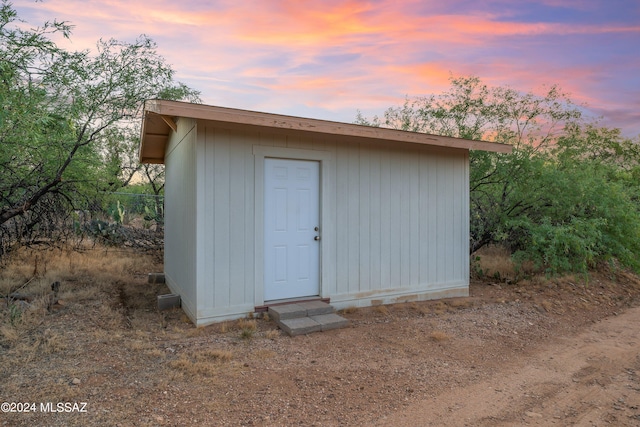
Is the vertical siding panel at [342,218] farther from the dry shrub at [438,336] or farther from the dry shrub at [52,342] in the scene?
the dry shrub at [52,342]

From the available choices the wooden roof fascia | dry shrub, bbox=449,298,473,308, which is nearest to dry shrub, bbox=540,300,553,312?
dry shrub, bbox=449,298,473,308

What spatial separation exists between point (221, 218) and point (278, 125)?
1355 mm

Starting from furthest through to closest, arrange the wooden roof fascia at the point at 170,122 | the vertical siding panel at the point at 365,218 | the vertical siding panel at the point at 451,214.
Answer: the vertical siding panel at the point at 451,214 → the vertical siding panel at the point at 365,218 → the wooden roof fascia at the point at 170,122

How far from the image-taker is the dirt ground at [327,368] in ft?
8.89

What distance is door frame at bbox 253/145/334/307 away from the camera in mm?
4949

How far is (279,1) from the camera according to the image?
6547mm

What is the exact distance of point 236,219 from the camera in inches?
191

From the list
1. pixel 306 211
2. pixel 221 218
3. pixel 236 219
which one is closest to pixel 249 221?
pixel 236 219

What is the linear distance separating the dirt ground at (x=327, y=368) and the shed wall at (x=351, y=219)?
0.43 meters

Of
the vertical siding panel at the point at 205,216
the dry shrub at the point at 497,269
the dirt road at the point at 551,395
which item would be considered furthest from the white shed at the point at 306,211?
the dirt road at the point at 551,395

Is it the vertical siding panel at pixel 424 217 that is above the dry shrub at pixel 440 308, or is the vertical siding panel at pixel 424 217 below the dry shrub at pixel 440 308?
above

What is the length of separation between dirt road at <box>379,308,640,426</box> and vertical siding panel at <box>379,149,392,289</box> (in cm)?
232

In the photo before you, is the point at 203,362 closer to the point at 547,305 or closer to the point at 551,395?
the point at 551,395

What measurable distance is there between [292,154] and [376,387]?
3.15m
